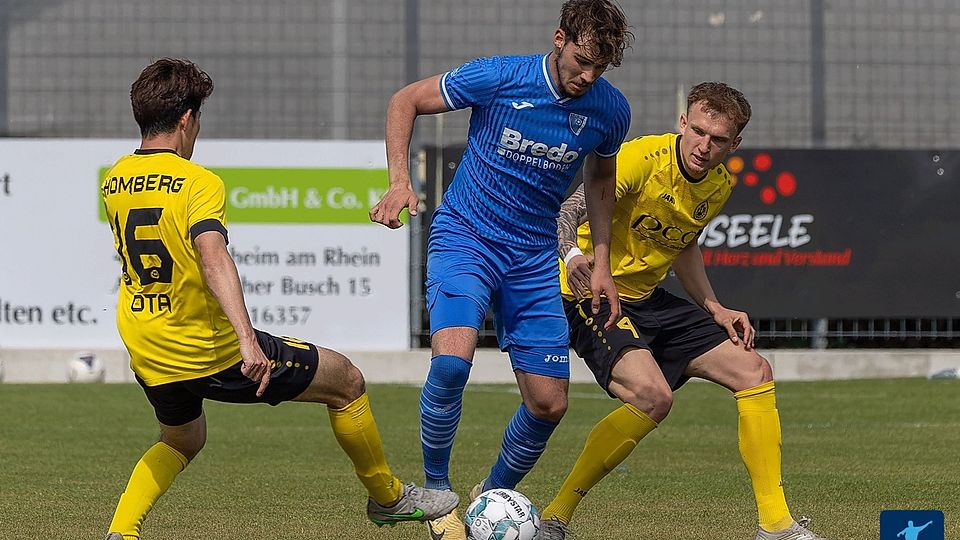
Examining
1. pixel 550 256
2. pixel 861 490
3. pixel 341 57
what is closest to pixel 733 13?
pixel 341 57

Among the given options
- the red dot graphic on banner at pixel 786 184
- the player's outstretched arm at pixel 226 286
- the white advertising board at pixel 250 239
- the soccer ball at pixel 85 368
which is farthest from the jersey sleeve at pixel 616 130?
the soccer ball at pixel 85 368

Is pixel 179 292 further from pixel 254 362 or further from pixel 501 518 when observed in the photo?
pixel 501 518

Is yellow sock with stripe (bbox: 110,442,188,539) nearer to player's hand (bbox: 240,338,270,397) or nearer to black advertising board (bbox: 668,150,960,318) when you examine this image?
player's hand (bbox: 240,338,270,397)

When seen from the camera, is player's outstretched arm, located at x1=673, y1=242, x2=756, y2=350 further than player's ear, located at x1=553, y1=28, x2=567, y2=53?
Yes

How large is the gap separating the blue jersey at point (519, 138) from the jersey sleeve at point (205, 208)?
1.09 metres

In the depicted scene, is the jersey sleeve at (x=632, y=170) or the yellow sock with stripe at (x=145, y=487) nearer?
the yellow sock with stripe at (x=145, y=487)

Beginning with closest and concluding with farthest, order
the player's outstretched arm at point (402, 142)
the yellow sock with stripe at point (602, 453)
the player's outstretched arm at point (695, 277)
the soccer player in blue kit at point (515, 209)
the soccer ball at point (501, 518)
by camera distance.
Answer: the player's outstretched arm at point (402, 142), the soccer ball at point (501, 518), the soccer player in blue kit at point (515, 209), the yellow sock with stripe at point (602, 453), the player's outstretched arm at point (695, 277)

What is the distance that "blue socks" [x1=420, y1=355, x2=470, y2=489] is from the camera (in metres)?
5.86

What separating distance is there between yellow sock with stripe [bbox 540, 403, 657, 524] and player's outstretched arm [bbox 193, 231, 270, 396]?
170cm

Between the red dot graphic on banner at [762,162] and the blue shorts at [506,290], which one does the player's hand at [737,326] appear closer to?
the blue shorts at [506,290]

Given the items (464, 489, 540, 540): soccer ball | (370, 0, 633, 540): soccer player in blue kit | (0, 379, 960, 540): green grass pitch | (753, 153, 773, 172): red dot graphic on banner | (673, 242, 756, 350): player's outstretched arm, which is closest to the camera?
(464, 489, 540, 540): soccer ball

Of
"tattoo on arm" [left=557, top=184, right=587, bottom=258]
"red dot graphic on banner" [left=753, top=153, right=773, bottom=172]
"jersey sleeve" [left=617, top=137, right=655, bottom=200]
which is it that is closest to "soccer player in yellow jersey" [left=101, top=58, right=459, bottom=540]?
"tattoo on arm" [left=557, top=184, right=587, bottom=258]

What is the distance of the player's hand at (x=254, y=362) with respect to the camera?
5.21 metres

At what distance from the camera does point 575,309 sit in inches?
264
